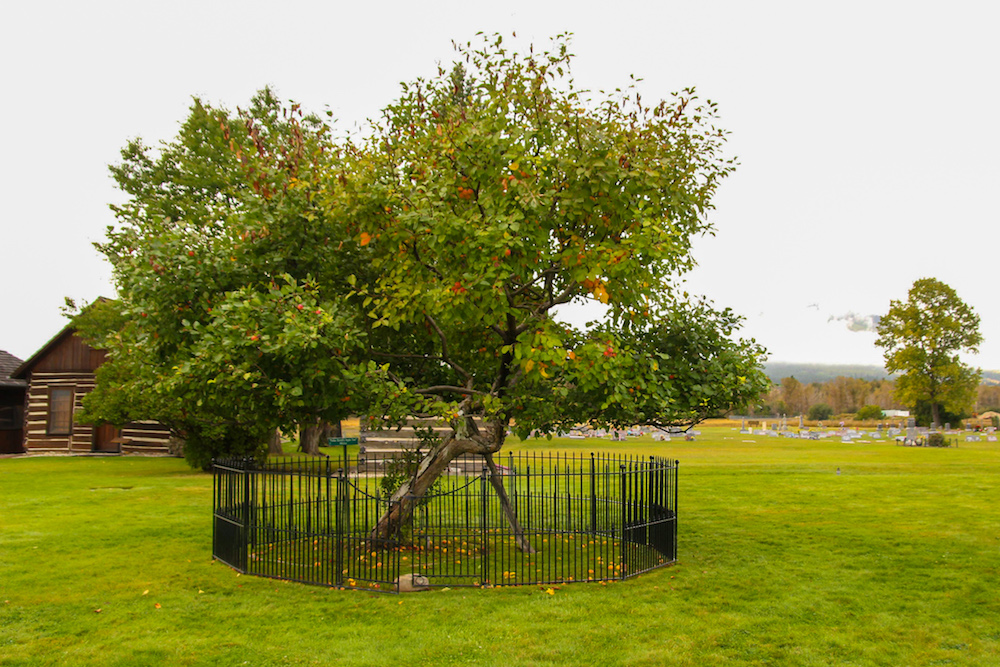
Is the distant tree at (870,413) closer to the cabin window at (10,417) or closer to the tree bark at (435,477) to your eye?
the cabin window at (10,417)

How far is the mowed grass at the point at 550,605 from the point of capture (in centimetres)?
819

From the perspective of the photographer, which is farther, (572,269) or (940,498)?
(940,498)

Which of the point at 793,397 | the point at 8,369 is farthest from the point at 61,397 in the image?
the point at 793,397

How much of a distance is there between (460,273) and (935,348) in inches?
2310

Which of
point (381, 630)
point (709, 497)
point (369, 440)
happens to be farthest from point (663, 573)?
point (369, 440)

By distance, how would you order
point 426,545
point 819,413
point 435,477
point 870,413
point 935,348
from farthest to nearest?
point 819,413
point 870,413
point 935,348
point 435,477
point 426,545

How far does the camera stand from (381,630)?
348 inches

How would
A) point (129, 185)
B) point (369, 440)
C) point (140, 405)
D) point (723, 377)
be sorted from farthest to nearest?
point (129, 185) → point (369, 440) → point (140, 405) → point (723, 377)

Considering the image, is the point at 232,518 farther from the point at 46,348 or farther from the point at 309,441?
the point at 46,348

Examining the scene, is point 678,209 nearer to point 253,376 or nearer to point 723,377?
point 723,377

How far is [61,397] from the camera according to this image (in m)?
37.2

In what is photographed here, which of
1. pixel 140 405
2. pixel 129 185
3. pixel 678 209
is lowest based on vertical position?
pixel 140 405

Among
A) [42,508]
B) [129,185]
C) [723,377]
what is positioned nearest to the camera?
[723,377]

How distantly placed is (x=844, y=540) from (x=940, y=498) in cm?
787
